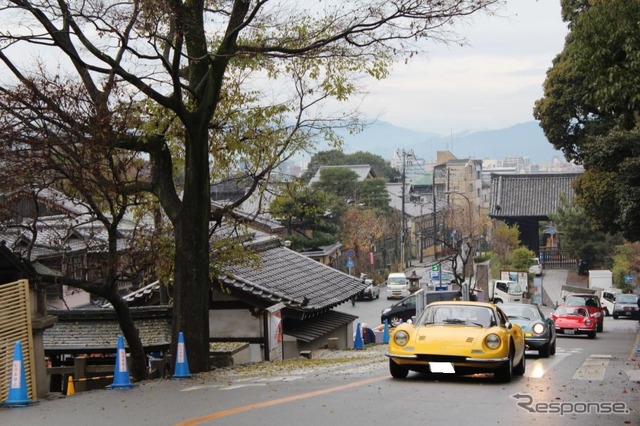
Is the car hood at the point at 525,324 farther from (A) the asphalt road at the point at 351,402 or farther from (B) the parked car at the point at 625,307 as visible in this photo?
(B) the parked car at the point at 625,307

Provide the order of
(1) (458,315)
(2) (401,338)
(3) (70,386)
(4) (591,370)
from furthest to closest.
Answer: (3) (70,386) < (4) (591,370) < (1) (458,315) < (2) (401,338)

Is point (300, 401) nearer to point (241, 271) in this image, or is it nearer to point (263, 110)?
point (263, 110)

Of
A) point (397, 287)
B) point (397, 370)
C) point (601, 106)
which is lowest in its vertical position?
point (397, 287)

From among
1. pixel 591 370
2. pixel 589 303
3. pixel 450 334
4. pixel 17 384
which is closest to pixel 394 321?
pixel 589 303

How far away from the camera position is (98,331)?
75.7ft

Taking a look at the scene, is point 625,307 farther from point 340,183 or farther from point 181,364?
point 181,364

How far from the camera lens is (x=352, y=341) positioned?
35125mm

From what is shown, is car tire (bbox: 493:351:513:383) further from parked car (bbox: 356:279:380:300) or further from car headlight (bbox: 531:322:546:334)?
parked car (bbox: 356:279:380:300)

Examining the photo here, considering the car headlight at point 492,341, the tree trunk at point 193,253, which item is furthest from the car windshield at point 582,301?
the car headlight at point 492,341

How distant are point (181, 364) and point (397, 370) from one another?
4319 millimetres

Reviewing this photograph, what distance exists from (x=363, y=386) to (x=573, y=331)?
26.3 metres

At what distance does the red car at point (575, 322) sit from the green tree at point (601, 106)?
4.47m

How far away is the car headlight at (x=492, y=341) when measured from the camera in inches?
552

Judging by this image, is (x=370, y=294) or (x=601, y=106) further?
(x=370, y=294)
